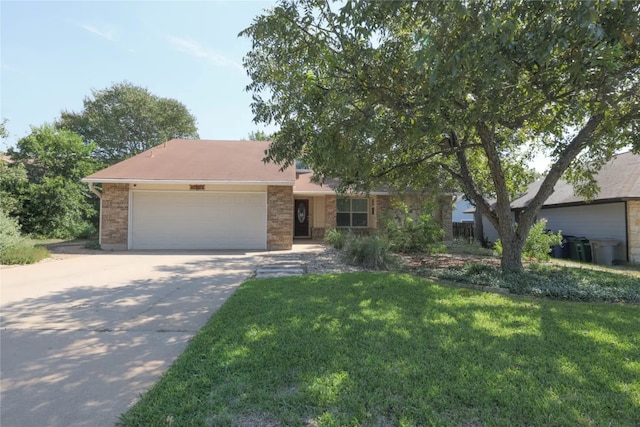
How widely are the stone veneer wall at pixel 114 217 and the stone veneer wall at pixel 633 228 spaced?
1837cm

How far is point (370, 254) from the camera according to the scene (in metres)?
9.35

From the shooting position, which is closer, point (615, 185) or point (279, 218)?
point (615, 185)

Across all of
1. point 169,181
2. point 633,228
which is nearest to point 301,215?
point 169,181

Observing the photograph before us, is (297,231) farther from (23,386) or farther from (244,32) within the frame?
(23,386)

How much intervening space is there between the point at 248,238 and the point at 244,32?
9.13m

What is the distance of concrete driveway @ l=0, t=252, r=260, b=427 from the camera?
9.48 feet

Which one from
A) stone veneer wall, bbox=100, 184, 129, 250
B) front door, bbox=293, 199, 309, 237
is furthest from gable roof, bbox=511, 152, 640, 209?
stone veneer wall, bbox=100, 184, 129, 250

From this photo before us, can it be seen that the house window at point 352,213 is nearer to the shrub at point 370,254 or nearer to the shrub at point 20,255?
the shrub at point 370,254

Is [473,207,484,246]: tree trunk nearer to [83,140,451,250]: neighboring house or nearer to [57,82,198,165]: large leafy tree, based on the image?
[83,140,451,250]: neighboring house

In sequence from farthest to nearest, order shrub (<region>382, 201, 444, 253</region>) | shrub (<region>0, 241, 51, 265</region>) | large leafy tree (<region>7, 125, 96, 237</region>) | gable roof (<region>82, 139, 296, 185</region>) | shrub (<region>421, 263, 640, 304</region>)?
large leafy tree (<region>7, 125, 96, 237</region>) → gable roof (<region>82, 139, 296, 185</region>) → shrub (<region>382, 201, 444, 253</region>) → shrub (<region>0, 241, 51, 265</region>) → shrub (<region>421, 263, 640, 304</region>)

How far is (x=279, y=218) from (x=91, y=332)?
958 cm

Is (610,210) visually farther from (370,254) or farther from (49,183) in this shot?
(49,183)

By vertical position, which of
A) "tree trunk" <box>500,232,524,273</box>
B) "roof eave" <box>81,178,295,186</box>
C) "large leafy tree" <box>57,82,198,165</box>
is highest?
"large leafy tree" <box>57,82,198,165</box>

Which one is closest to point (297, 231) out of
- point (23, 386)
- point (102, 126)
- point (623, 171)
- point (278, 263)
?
point (278, 263)
